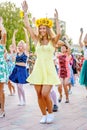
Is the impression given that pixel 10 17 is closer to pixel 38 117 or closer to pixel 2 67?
pixel 2 67

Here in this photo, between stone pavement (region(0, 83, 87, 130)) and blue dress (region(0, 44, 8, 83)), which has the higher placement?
blue dress (region(0, 44, 8, 83))

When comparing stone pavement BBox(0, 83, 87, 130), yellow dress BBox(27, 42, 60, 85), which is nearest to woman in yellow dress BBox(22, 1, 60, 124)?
yellow dress BBox(27, 42, 60, 85)

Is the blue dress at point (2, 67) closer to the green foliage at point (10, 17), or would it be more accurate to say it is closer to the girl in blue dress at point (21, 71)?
the girl in blue dress at point (21, 71)

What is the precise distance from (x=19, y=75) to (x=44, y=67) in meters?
2.73

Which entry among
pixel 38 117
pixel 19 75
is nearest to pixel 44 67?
pixel 38 117

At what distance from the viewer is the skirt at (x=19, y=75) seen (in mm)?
9055

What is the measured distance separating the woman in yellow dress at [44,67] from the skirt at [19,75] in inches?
99.4

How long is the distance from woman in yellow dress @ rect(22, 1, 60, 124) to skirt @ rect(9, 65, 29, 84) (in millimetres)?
2524

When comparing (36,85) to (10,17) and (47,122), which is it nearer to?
(47,122)

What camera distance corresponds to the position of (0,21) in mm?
7234

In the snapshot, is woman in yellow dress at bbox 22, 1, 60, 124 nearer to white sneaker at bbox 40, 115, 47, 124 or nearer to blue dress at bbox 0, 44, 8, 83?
white sneaker at bbox 40, 115, 47, 124

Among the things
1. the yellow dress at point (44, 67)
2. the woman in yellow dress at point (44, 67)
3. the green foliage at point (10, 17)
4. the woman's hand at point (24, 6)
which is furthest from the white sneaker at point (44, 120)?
the green foliage at point (10, 17)

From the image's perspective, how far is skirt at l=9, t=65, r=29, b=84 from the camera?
356 inches

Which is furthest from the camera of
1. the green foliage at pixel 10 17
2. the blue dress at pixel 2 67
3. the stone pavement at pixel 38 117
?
the green foliage at pixel 10 17
